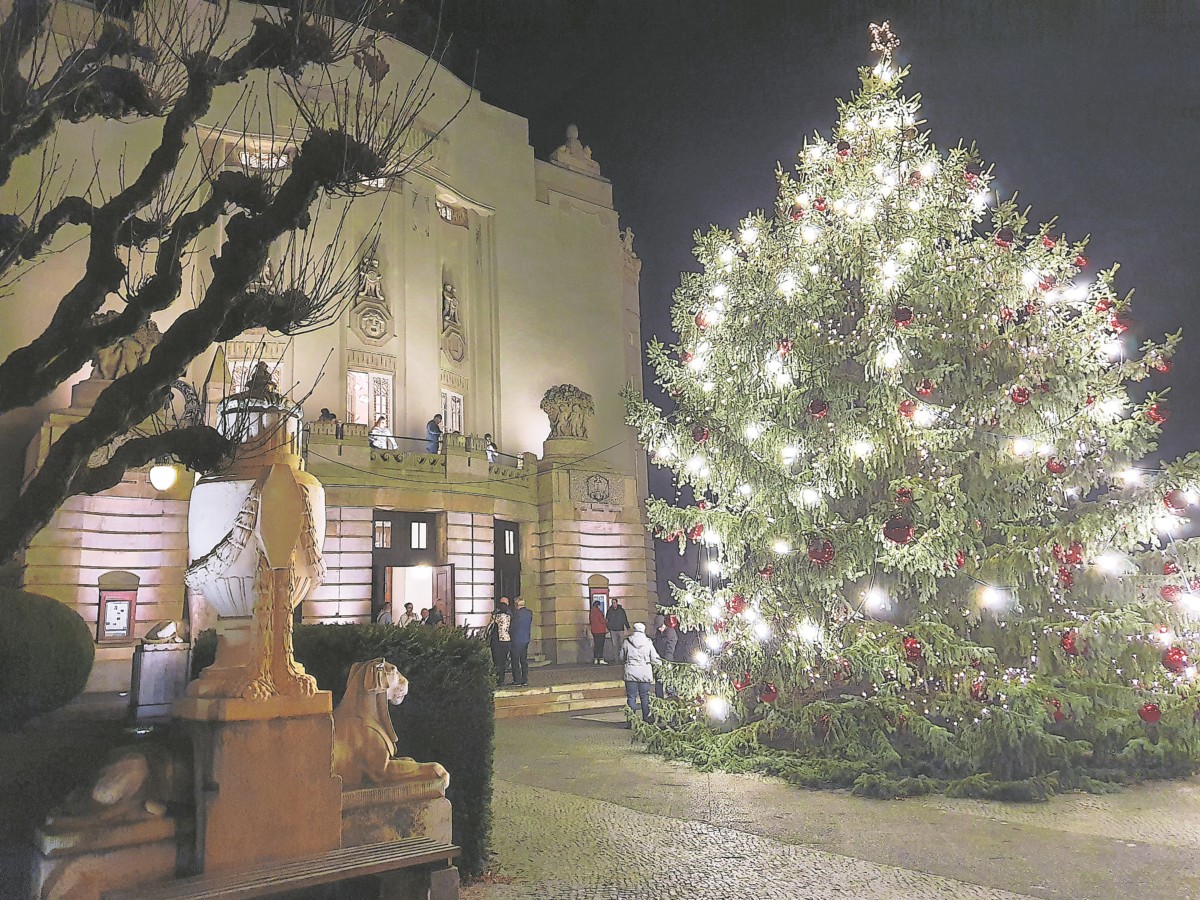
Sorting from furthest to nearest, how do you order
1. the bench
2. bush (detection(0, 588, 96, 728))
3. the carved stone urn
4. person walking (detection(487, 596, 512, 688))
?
1. person walking (detection(487, 596, 512, 688))
2. bush (detection(0, 588, 96, 728))
3. the carved stone urn
4. the bench

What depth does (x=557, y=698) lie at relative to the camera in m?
18.5

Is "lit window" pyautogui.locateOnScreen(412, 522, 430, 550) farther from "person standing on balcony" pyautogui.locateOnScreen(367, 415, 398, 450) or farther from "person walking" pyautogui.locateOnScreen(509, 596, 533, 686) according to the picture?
"person walking" pyautogui.locateOnScreen(509, 596, 533, 686)

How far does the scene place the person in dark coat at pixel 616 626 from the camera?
2547cm

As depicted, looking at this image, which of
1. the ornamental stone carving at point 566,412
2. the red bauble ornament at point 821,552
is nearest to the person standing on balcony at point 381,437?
the ornamental stone carving at point 566,412

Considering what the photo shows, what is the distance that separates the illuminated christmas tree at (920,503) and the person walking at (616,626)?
1361 cm

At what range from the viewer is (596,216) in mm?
37000

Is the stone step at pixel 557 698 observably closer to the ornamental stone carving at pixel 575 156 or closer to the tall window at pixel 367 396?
the tall window at pixel 367 396

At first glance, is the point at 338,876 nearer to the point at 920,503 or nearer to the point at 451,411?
the point at 920,503

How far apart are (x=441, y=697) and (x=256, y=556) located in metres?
2.07

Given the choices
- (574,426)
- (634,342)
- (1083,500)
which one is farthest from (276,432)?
(634,342)

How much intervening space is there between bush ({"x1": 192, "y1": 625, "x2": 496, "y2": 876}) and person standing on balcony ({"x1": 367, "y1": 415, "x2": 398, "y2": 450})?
60.5ft

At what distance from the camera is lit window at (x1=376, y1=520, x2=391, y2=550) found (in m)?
24.9

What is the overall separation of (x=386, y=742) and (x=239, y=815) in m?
1.07

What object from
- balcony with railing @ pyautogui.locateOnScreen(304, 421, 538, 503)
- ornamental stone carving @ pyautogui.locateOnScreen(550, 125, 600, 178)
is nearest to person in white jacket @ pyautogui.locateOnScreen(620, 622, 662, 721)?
balcony with railing @ pyautogui.locateOnScreen(304, 421, 538, 503)
